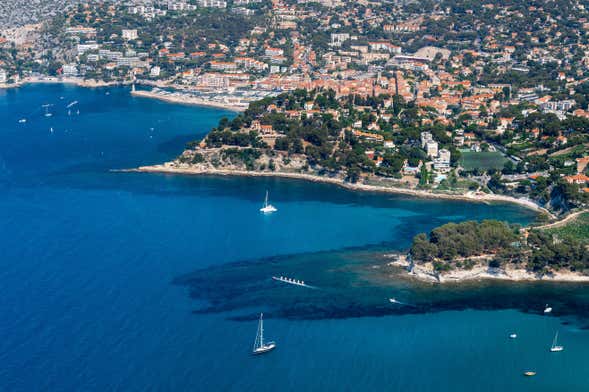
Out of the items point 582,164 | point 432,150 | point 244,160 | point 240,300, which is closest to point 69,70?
point 244,160

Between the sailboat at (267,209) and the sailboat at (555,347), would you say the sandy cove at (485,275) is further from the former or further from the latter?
the sailboat at (267,209)

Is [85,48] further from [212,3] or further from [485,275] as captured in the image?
[485,275]

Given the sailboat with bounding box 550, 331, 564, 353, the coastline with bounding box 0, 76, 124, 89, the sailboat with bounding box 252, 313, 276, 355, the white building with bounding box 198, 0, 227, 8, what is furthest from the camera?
the white building with bounding box 198, 0, 227, 8

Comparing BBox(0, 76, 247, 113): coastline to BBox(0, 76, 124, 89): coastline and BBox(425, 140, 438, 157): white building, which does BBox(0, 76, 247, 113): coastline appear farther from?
BBox(425, 140, 438, 157): white building

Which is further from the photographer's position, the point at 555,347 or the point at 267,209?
the point at 267,209

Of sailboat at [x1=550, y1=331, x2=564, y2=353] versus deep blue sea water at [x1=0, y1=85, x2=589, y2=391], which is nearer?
deep blue sea water at [x1=0, y1=85, x2=589, y2=391]

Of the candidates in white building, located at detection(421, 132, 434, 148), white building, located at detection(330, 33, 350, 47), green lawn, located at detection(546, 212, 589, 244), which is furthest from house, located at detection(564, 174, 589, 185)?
white building, located at detection(330, 33, 350, 47)
